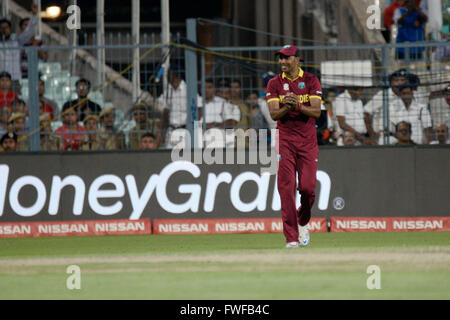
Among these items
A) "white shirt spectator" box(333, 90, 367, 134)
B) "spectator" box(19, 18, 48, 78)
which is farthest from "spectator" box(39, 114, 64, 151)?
"white shirt spectator" box(333, 90, 367, 134)

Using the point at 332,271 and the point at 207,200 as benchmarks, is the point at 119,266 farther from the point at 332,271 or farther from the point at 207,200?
the point at 207,200

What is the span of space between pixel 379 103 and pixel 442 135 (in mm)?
1153

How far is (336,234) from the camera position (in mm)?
13852

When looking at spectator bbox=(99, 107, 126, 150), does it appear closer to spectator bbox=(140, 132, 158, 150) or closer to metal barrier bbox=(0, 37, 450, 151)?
metal barrier bbox=(0, 37, 450, 151)

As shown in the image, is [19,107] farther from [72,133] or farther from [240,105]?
[240,105]

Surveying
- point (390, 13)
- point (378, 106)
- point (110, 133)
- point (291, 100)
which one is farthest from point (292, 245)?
point (390, 13)

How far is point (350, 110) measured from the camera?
1503 cm

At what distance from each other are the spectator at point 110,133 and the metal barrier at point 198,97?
2 cm

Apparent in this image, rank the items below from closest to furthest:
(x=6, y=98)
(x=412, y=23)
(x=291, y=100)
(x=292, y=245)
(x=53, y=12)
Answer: (x=291, y=100)
(x=292, y=245)
(x=6, y=98)
(x=412, y=23)
(x=53, y=12)

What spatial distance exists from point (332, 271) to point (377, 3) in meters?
13.0

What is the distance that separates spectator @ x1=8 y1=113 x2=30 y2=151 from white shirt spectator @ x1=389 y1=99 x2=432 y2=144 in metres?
6.12

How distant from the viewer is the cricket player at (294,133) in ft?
35.9

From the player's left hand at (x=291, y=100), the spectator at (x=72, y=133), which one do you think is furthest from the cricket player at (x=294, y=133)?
the spectator at (x=72, y=133)

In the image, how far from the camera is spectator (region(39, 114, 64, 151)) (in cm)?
1524
